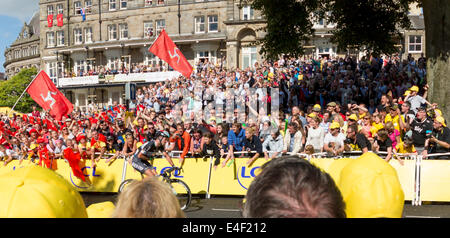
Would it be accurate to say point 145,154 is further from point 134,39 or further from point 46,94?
point 134,39

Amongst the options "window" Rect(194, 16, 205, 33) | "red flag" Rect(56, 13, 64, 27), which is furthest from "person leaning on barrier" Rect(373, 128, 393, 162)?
"red flag" Rect(56, 13, 64, 27)

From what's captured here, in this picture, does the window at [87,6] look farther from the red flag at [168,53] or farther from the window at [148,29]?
the red flag at [168,53]

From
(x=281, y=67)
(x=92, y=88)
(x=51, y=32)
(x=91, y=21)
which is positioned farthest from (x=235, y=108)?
(x=51, y=32)

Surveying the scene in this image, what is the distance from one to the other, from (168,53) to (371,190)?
13.4 m

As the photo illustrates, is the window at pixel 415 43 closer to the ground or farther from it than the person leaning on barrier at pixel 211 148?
farther from it

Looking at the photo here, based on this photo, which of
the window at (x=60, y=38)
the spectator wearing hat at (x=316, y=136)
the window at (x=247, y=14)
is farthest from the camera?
the window at (x=60, y=38)

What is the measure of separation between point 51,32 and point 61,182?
5506 centimetres

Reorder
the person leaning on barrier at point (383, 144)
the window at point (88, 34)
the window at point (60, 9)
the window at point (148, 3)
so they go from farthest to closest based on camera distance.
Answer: the window at point (60, 9), the window at point (88, 34), the window at point (148, 3), the person leaning on barrier at point (383, 144)

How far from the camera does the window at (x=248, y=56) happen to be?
128 feet

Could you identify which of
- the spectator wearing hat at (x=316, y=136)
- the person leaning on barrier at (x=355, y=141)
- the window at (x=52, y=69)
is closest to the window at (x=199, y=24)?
the window at (x=52, y=69)

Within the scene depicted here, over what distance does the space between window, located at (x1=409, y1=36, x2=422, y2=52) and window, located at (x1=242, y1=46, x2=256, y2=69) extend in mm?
15892

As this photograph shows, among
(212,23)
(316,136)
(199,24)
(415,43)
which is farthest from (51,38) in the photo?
(316,136)

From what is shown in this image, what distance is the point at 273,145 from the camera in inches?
428

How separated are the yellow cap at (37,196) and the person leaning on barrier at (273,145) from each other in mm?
8855
